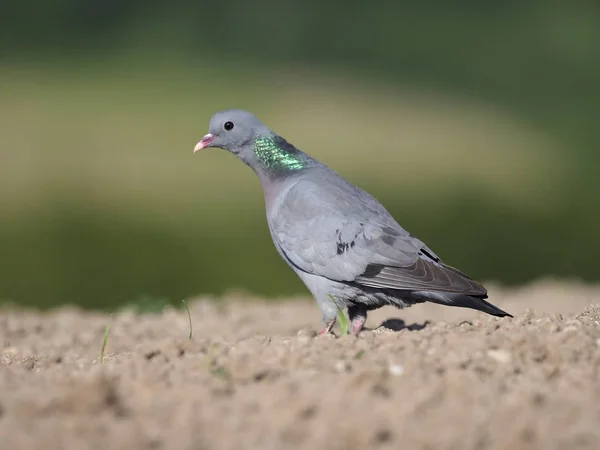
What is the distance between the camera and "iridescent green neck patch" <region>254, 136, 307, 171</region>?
6.21 meters

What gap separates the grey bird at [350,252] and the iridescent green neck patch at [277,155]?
2 centimetres

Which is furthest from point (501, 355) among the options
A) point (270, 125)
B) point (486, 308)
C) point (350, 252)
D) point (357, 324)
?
point (270, 125)

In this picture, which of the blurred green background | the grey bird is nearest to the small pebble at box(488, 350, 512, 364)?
the grey bird

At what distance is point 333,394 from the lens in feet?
11.7

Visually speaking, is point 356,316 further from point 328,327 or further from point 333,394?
point 333,394

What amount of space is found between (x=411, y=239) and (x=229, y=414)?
8.02 ft

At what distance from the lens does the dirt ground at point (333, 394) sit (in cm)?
329

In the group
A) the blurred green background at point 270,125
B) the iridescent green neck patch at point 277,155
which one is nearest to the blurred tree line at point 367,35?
the blurred green background at point 270,125

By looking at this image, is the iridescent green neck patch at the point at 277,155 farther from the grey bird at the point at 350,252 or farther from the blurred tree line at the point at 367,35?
the blurred tree line at the point at 367,35

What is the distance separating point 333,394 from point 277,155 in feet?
9.53

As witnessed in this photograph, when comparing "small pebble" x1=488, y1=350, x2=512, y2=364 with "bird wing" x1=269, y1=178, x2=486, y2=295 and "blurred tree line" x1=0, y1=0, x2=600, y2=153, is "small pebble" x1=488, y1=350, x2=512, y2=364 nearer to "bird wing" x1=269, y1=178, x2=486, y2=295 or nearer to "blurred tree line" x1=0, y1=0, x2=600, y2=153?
"bird wing" x1=269, y1=178, x2=486, y2=295

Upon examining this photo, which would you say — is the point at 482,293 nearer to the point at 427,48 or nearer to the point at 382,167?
the point at 382,167

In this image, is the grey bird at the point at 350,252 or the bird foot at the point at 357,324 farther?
the bird foot at the point at 357,324

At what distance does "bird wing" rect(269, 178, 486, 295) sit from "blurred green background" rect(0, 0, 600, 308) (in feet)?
16.6
